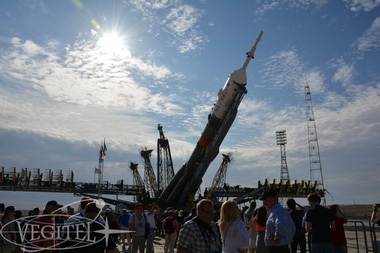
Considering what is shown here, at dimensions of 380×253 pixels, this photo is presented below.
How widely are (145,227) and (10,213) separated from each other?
3.54 meters

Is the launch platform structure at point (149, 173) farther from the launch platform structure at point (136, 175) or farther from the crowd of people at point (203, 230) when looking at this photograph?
the crowd of people at point (203, 230)

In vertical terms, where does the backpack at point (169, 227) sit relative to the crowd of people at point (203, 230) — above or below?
below

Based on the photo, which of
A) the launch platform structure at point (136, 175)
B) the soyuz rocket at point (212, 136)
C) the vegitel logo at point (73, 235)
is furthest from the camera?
the launch platform structure at point (136, 175)

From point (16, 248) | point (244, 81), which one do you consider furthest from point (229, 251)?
point (244, 81)

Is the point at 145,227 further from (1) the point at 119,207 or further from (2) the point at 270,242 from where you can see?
(1) the point at 119,207

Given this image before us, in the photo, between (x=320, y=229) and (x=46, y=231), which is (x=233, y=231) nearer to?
(x=320, y=229)

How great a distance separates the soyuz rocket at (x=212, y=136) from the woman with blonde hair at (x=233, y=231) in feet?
53.8

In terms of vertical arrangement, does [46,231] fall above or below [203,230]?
below

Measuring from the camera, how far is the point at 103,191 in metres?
37.8

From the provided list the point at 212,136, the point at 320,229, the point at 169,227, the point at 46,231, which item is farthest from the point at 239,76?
the point at 46,231

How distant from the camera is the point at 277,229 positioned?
539 centimetres

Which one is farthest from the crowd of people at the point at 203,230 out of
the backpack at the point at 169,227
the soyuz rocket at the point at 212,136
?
the soyuz rocket at the point at 212,136

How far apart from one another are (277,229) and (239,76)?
16232 mm

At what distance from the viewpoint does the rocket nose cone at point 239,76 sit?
811 inches
